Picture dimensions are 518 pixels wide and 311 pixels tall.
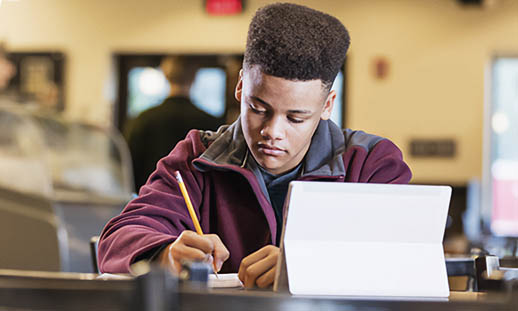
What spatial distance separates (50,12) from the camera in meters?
6.83

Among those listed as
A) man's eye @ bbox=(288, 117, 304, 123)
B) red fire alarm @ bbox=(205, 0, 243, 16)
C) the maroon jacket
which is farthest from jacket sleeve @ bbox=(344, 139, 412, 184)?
red fire alarm @ bbox=(205, 0, 243, 16)

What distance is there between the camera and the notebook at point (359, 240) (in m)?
0.74

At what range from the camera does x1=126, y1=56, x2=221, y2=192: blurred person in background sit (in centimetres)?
336

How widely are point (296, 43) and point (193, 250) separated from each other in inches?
15.4

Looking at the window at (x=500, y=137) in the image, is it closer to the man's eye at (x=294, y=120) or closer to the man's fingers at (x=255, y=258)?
the man's eye at (x=294, y=120)

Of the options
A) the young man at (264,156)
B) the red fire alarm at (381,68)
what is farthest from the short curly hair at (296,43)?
the red fire alarm at (381,68)

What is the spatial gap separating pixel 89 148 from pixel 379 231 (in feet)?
9.94

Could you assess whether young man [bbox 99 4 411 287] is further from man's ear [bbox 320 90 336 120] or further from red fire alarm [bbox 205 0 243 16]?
red fire alarm [bbox 205 0 243 16]

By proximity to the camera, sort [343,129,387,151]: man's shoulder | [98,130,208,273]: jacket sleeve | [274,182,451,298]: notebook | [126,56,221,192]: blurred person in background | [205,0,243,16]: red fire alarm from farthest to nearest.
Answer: [205,0,243,16]: red fire alarm < [126,56,221,192]: blurred person in background < [343,129,387,151]: man's shoulder < [98,130,208,273]: jacket sleeve < [274,182,451,298]: notebook

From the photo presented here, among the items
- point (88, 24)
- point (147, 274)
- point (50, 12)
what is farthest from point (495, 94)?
point (147, 274)

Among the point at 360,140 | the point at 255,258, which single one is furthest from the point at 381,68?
the point at 255,258

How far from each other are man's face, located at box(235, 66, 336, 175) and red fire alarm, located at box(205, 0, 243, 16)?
5487 mm

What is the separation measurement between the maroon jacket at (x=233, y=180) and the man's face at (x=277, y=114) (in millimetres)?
52

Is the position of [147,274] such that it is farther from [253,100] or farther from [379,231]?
[253,100]
